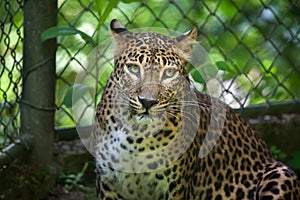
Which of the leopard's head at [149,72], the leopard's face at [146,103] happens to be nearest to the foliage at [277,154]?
the leopard's face at [146,103]

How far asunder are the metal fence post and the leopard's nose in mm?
996

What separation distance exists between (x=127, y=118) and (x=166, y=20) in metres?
1.51

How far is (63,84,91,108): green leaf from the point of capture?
370 centimetres

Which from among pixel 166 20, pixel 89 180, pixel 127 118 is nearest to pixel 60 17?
pixel 166 20

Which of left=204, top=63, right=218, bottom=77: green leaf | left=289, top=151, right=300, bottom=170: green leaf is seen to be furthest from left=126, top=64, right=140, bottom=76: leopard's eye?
left=289, top=151, right=300, bottom=170: green leaf

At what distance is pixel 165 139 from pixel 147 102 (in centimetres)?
36

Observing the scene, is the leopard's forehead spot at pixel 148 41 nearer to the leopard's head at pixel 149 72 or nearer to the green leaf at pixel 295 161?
the leopard's head at pixel 149 72

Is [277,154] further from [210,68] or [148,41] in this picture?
[148,41]

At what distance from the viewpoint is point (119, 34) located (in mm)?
3240

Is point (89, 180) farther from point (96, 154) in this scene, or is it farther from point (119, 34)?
point (119, 34)

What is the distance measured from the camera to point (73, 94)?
3.70m

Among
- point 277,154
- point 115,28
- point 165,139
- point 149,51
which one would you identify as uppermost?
point 115,28

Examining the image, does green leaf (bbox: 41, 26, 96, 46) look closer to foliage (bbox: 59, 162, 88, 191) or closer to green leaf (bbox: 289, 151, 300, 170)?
foliage (bbox: 59, 162, 88, 191)

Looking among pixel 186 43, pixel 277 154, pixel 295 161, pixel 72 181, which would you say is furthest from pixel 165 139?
pixel 277 154
